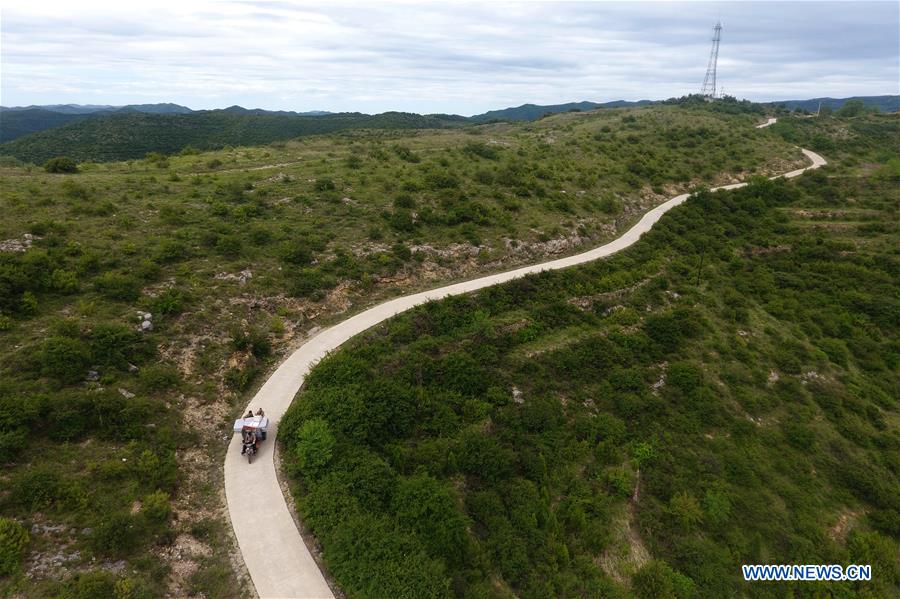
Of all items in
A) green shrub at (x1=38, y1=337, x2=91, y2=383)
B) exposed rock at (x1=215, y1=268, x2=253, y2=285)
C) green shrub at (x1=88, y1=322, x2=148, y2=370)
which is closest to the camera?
green shrub at (x1=38, y1=337, x2=91, y2=383)

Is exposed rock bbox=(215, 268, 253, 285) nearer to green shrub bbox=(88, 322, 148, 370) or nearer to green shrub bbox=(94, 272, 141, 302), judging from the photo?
green shrub bbox=(94, 272, 141, 302)

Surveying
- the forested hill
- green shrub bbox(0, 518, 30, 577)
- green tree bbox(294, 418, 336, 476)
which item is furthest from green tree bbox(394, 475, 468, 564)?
the forested hill

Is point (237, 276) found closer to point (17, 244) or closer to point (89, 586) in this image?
point (17, 244)

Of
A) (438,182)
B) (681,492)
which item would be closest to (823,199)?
(438,182)

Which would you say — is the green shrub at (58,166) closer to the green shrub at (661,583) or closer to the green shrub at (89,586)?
the green shrub at (89,586)

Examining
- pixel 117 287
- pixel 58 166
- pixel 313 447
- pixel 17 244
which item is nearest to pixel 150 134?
pixel 58 166

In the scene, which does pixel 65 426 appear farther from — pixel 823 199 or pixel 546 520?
pixel 823 199

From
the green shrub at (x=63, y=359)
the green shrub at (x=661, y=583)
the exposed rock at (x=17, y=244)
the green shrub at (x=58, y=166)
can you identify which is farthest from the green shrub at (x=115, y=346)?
the green shrub at (x=58, y=166)
